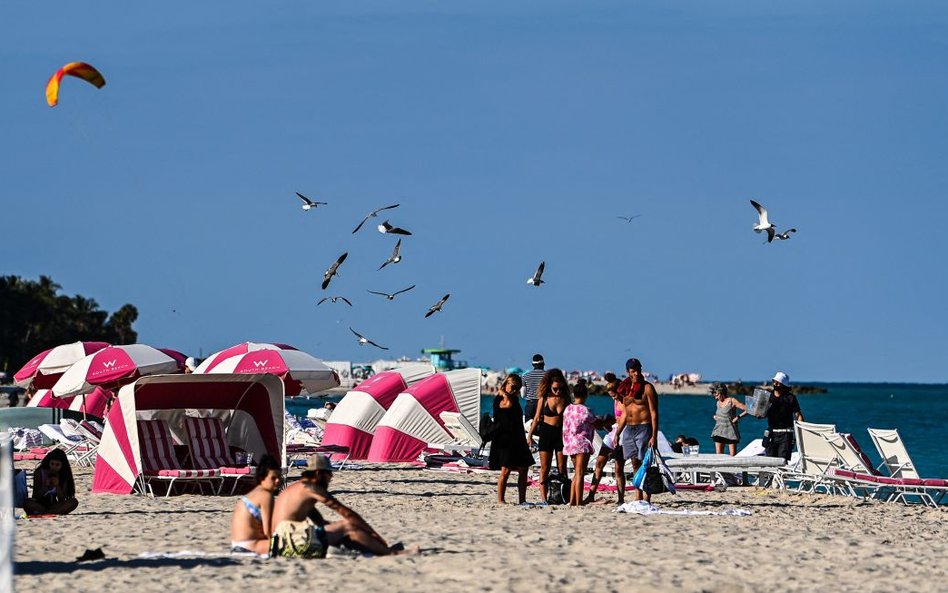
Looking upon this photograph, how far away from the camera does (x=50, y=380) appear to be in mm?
25047

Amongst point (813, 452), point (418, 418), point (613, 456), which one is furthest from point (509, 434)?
point (418, 418)

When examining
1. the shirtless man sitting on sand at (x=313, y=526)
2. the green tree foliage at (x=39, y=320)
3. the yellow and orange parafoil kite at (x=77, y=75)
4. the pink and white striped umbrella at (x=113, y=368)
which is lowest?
the shirtless man sitting on sand at (x=313, y=526)

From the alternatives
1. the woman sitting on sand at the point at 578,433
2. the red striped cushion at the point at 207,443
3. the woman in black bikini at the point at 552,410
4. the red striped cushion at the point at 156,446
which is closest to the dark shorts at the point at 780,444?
the woman sitting on sand at the point at 578,433

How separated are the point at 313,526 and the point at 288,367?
32.0ft

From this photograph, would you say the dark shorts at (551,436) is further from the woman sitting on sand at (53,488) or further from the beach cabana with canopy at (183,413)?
the woman sitting on sand at (53,488)

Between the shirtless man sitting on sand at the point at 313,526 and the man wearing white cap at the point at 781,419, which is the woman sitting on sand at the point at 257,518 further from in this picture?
the man wearing white cap at the point at 781,419

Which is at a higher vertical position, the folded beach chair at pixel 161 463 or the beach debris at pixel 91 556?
the folded beach chair at pixel 161 463

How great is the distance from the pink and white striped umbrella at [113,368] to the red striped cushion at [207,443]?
111 inches

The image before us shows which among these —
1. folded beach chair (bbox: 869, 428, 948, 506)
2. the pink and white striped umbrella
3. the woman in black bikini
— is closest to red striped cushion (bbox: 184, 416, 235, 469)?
the pink and white striped umbrella

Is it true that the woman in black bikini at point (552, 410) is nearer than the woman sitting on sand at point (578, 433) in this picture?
No

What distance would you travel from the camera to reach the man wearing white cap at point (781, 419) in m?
17.5

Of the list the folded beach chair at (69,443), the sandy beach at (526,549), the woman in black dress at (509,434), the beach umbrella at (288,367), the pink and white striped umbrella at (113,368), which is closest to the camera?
the sandy beach at (526,549)

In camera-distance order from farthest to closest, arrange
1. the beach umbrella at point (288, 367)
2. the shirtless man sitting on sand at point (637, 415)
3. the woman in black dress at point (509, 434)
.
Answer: the beach umbrella at point (288, 367)
the woman in black dress at point (509, 434)
the shirtless man sitting on sand at point (637, 415)

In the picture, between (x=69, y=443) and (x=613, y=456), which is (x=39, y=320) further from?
(x=613, y=456)
